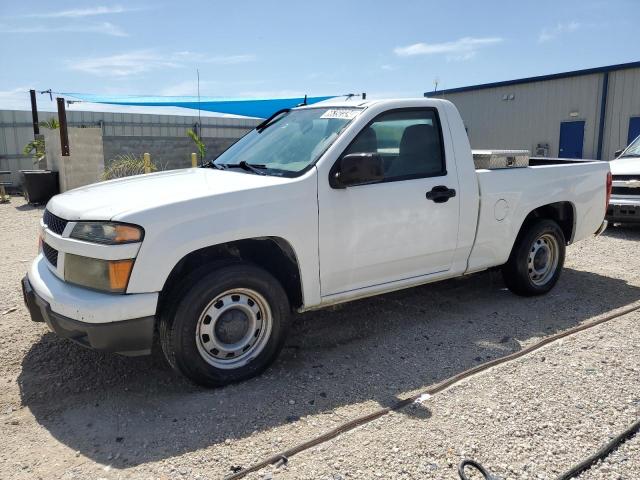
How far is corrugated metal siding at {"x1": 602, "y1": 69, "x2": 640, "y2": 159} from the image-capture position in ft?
55.7

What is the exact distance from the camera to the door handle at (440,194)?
431 cm

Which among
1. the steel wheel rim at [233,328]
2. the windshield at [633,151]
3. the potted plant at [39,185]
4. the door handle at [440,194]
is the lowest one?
the steel wheel rim at [233,328]

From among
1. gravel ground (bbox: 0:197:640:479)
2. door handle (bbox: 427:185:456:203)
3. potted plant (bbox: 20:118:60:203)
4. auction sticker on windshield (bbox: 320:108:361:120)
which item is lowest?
gravel ground (bbox: 0:197:640:479)

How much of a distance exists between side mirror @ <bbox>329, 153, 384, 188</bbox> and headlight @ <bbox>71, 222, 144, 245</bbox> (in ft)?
4.48

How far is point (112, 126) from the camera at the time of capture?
17469mm

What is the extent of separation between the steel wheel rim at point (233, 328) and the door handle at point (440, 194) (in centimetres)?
162

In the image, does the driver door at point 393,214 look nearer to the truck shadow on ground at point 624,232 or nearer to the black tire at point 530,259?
the black tire at point 530,259

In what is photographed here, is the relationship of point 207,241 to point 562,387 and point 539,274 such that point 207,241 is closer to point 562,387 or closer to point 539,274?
point 562,387

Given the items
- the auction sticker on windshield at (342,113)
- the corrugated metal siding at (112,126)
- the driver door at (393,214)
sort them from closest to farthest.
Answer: the driver door at (393,214) < the auction sticker on windshield at (342,113) < the corrugated metal siding at (112,126)

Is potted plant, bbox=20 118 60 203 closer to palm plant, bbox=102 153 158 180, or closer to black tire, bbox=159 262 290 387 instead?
palm plant, bbox=102 153 158 180

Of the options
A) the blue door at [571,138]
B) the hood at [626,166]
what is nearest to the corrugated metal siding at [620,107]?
the blue door at [571,138]

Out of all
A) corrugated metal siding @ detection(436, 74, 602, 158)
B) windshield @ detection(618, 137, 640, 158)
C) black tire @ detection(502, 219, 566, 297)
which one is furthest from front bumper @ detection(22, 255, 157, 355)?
corrugated metal siding @ detection(436, 74, 602, 158)

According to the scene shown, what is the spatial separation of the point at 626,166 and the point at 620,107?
31.7 feet

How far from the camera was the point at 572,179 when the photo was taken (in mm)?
5531
